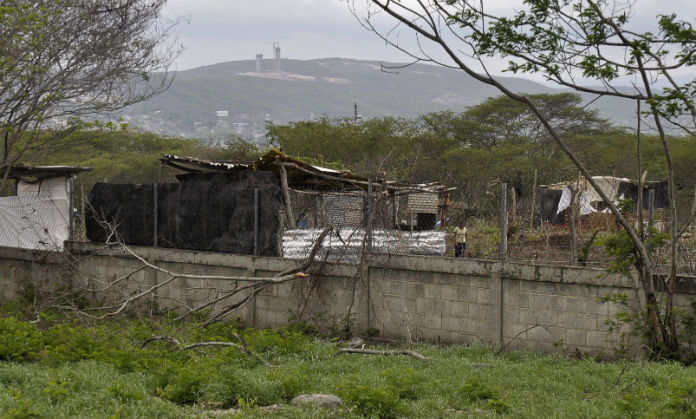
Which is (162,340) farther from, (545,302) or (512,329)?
(545,302)

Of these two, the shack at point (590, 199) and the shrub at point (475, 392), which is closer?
the shrub at point (475, 392)

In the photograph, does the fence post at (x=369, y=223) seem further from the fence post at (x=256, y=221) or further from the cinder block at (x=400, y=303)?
the fence post at (x=256, y=221)

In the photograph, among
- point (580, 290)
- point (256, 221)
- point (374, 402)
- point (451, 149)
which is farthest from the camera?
point (451, 149)

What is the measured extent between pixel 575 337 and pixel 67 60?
42.4ft

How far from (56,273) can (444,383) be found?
1153 cm

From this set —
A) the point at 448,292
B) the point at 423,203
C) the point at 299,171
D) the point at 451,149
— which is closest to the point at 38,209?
the point at 299,171

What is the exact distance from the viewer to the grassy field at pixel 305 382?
7.74 metres

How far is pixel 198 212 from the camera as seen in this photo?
51.0 ft

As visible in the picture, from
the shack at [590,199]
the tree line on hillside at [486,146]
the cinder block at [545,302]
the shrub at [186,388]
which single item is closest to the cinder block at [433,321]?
the cinder block at [545,302]

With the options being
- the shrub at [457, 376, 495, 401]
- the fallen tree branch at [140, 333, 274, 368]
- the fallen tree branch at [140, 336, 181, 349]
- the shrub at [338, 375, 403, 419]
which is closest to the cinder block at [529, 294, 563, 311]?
the shrub at [457, 376, 495, 401]

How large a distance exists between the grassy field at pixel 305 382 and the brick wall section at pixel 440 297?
54 centimetres

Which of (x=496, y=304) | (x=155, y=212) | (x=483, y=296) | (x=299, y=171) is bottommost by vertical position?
(x=496, y=304)

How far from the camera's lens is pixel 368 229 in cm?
1287

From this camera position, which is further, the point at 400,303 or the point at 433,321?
the point at 400,303
